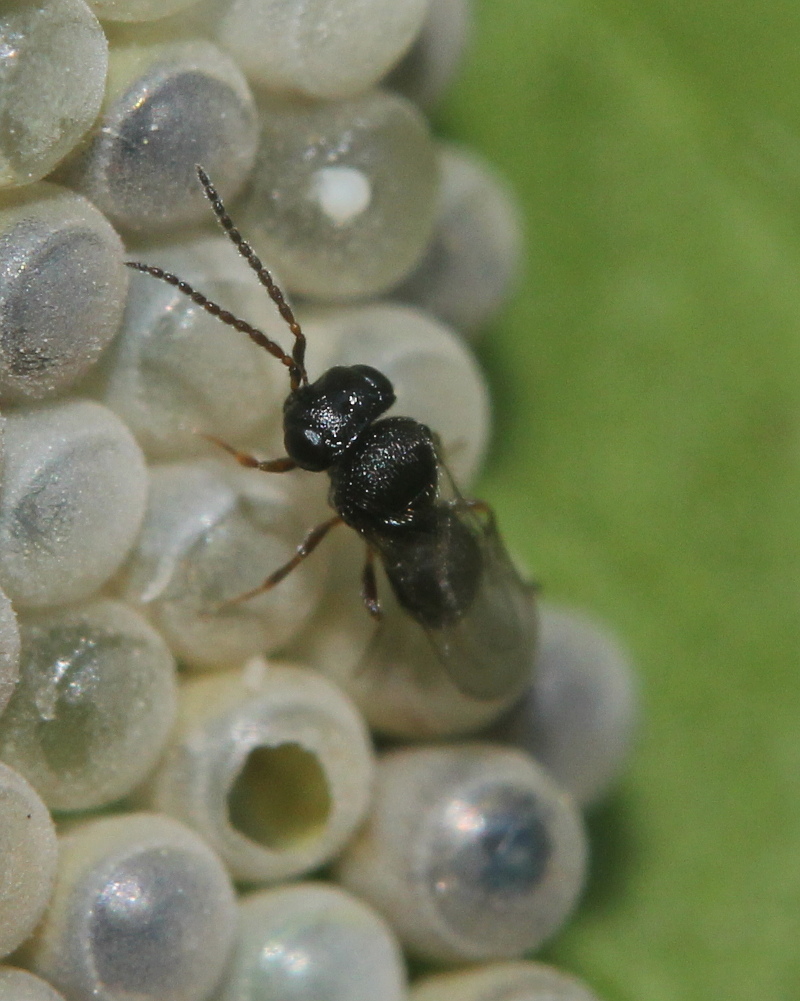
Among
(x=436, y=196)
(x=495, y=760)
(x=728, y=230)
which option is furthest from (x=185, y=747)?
(x=728, y=230)

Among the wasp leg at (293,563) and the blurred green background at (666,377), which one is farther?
the blurred green background at (666,377)

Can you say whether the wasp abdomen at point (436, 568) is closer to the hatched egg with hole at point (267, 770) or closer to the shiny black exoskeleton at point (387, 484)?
the shiny black exoskeleton at point (387, 484)

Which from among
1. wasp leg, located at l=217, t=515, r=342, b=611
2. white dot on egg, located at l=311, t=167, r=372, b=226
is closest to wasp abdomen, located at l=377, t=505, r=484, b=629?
wasp leg, located at l=217, t=515, r=342, b=611

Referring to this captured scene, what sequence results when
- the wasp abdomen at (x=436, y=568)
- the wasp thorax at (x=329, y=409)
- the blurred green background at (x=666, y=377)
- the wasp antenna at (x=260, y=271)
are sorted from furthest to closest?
1. the blurred green background at (x=666, y=377)
2. the wasp abdomen at (x=436, y=568)
3. the wasp thorax at (x=329, y=409)
4. the wasp antenna at (x=260, y=271)

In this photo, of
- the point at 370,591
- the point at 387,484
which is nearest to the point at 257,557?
the point at 370,591

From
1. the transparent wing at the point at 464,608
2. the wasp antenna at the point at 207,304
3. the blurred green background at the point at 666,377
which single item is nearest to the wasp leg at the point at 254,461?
the wasp antenna at the point at 207,304

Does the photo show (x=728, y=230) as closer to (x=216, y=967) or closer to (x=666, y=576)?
(x=666, y=576)
